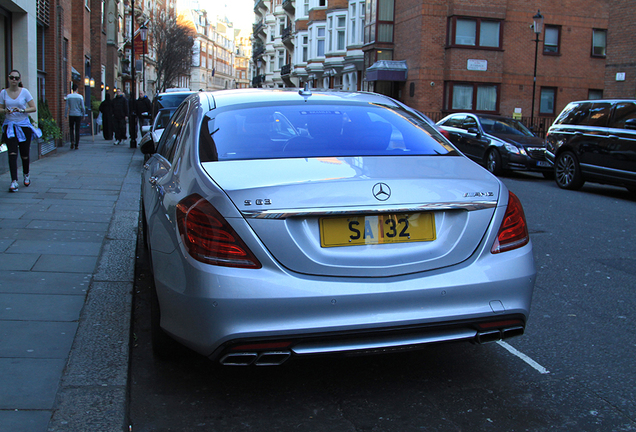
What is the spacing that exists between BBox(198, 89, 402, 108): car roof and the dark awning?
1234 inches

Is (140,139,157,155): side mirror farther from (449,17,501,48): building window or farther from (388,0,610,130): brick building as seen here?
(449,17,501,48): building window

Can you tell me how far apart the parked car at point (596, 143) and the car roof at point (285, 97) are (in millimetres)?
9035

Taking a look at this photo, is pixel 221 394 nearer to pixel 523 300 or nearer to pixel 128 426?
pixel 128 426

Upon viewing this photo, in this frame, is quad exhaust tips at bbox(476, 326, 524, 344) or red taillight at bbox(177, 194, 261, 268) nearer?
red taillight at bbox(177, 194, 261, 268)

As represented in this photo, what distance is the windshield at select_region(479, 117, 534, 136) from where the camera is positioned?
17312 millimetres

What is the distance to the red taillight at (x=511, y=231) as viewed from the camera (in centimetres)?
327

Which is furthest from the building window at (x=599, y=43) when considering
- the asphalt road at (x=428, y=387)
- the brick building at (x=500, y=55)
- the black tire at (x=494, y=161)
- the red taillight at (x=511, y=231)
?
the red taillight at (x=511, y=231)

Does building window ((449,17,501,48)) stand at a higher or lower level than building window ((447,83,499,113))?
higher

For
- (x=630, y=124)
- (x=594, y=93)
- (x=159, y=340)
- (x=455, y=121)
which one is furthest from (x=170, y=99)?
(x=594, y=93)

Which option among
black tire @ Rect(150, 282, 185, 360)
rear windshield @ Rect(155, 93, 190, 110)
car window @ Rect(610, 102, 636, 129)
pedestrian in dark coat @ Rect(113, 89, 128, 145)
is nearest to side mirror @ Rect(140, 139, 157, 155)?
black tire @ Rect(150, 282, 185, 360)

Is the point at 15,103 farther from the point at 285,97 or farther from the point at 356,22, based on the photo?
the point at 356,22

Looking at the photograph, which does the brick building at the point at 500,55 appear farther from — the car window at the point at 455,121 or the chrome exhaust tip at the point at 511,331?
the chrome exhaust tip at the point at 511,331

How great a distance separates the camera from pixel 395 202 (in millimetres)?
3049

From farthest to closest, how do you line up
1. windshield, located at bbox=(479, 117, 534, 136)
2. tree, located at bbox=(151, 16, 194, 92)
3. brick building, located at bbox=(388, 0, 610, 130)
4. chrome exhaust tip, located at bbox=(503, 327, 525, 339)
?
tree, located at bbox=(151, 16, 194, 92), brick building, located at bbox=(388, 0, 610, 130), windshield, located at bbox=(479, 117, 534, 136), chrome exhaust tip, located at bbox=(503, 327, 525, 339)
